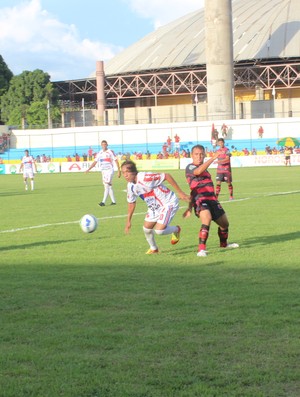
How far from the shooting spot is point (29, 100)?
98.0m

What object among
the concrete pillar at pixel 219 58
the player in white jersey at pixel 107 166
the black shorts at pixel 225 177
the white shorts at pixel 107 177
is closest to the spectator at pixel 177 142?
the concrete pillar at pixel 219 58

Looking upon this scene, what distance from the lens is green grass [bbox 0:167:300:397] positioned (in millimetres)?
5445

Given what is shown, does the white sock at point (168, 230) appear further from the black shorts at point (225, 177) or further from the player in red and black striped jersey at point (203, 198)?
the black shorts at point (225, 177)

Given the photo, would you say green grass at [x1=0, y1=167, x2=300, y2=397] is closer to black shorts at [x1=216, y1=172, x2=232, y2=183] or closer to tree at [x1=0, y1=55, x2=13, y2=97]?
black shorts at [x1=216, y1=172, x2=232, y2=183]

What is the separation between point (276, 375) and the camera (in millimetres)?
5477

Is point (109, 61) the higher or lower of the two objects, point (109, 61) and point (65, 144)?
the higher

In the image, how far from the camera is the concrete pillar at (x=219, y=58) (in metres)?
73.8

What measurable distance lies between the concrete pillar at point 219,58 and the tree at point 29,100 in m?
23.4

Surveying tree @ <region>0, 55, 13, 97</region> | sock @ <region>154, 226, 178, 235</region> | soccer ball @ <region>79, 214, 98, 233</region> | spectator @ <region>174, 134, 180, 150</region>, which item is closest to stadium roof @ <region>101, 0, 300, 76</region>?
tree @ <region>0, 55, 13, 97</region>

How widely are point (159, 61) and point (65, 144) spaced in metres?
20.5

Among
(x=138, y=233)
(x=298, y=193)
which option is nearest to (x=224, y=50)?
(x=298, y=193)

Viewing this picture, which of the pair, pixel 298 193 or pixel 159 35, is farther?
pixel 159 35

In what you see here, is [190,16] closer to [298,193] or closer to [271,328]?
[298,193]

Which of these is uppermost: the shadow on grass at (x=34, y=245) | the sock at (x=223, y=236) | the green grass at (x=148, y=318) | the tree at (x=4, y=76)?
the tree at (x=4, y=76)
